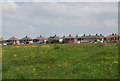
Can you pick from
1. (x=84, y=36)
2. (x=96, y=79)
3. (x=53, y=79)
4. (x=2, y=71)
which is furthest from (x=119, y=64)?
(x=84, y=36)

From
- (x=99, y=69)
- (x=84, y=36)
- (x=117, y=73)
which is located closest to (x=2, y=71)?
(x=99, y=69)

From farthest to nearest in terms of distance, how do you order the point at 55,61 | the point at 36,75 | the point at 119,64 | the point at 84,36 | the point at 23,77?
the point at 84,36 → the point at 55,61 → the point at 119,64 → the point at 36,75 → the point at 23,77

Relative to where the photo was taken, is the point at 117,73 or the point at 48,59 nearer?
the point at 117,73

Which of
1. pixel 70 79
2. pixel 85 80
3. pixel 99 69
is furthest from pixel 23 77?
pixel 99 69

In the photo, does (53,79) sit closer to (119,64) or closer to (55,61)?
(119,64)

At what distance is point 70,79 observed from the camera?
13.6 meters

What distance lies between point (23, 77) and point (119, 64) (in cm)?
746

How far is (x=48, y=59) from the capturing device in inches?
956

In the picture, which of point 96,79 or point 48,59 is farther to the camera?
point 48,59

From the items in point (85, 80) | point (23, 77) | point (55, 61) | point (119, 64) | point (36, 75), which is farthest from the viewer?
point (55, 61)

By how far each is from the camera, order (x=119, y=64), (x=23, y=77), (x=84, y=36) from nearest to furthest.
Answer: (x=23, y=77) → (x=119, y=64) → (x=84, y=36)

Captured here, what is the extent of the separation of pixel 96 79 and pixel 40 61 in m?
11.1

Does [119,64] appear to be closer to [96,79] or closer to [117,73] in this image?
[117,73]

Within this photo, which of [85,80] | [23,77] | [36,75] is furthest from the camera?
[36,75]
